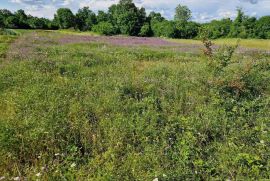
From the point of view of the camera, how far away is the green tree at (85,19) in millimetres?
100475

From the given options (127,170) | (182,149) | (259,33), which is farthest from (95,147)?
(259,33)

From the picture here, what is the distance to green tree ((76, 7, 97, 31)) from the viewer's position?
100475 mm

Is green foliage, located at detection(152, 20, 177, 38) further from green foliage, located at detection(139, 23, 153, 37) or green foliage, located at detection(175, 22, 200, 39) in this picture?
green foliage, located at detection(139, 23, 153, 37)

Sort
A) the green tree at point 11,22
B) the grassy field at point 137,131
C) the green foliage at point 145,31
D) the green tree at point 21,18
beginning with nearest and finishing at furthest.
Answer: the grassy field at point 137,131 < the green foliage at point 145,31 < the green tree at point 11,22 < the green tree at point 21,18

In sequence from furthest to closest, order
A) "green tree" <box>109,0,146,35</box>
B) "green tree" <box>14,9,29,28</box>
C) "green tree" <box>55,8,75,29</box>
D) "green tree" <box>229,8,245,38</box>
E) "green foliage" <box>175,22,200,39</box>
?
"green tree" <box>55,8,75,29</box>, "green tree" <box>14,9,29,28</box>, "green tree" <box>109,0,146,35</box>, "green foliage" <box>175,22,200,39</box>, "green tree" <box>229,8,245,38</box>

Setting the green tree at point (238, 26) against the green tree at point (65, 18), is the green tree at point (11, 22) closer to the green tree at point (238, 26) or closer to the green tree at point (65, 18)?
the green tree at point (65, 18)

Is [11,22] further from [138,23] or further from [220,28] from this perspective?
[220,28]

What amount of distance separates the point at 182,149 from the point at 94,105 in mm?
2853

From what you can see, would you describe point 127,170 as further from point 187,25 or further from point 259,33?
point 187,25

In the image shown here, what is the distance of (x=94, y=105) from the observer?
732 centimetres

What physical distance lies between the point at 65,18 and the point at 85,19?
6858 mm

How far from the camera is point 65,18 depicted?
10350 centimetres

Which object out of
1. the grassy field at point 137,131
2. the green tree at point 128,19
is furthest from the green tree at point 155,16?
the grassy field at point 137,131

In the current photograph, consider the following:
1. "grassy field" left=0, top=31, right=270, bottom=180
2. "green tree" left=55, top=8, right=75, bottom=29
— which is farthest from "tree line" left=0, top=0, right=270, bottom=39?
"grassy field" left=0, top=31, right=270, bottom=180
